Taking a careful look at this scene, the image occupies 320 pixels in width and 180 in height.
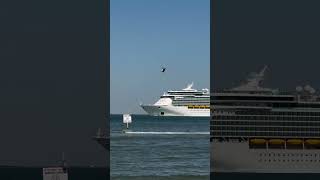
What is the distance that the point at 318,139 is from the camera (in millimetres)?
35125

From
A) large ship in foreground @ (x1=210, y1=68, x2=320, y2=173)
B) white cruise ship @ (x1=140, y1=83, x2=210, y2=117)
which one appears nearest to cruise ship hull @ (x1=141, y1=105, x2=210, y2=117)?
white cruise ship @ (x1=140, y1=83, x2=210, y2=117)

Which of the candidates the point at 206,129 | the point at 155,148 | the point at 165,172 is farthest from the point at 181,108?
the point at 165,172

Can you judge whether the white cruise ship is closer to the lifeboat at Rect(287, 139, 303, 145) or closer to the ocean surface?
the ocean surface

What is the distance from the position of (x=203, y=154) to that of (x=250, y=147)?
9.61 m

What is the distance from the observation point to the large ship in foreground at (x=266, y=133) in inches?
1356

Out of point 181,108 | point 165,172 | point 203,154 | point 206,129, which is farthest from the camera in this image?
point 181,108

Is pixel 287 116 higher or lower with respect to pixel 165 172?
higher

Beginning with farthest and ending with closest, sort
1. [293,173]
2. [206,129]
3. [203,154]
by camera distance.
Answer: [206,129] → [203,154] → [293,173]

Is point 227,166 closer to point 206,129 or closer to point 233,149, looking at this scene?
point 233,149

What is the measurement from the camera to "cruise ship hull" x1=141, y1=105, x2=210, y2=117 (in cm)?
6994

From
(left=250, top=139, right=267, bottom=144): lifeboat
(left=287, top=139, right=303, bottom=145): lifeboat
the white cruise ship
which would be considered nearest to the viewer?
(left=287, top=139, right=303, bottom=145): lifeboat

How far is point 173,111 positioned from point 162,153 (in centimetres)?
2628

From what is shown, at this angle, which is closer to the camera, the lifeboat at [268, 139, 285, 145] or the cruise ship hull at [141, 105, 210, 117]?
the lifeboat at [268, 139, 285, 145]

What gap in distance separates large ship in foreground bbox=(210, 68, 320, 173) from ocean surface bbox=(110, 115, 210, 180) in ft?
4.75
